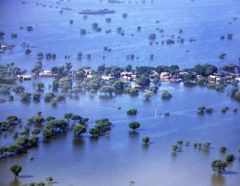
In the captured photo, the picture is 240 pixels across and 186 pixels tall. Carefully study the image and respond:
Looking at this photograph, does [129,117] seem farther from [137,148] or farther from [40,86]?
[40,86]

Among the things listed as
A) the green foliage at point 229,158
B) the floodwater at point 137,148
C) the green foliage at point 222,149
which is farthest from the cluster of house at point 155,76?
the green foliage at point 229,158

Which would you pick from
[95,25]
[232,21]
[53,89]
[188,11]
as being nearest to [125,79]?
[53,89]

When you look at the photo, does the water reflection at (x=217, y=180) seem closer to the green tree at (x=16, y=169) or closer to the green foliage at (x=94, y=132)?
the green foliage at (x=94, y=132)

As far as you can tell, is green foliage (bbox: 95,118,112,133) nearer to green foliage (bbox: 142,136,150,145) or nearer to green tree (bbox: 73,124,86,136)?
green tree (bbox: 73,124,86,136)

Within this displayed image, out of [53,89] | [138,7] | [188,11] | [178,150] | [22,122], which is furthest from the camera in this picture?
[138,7]

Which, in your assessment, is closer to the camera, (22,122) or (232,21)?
(22,122)

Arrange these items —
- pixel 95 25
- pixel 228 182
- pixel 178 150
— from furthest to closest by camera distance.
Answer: pixel 95 25
pixel 178 150
pixel 228 182

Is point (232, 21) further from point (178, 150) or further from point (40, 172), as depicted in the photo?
point (40, 172)

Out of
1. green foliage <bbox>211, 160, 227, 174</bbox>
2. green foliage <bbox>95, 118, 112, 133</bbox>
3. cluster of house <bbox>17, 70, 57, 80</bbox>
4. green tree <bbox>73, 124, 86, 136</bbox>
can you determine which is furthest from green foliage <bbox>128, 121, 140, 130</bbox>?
cluster of house <bbox>17, 70, 57, 80</bbox>

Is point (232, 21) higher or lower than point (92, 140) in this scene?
higher
